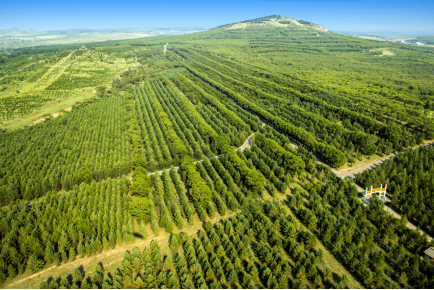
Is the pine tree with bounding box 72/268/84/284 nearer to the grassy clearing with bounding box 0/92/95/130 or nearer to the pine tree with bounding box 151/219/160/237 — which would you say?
the pine tree with bounding box 151/219/160/237

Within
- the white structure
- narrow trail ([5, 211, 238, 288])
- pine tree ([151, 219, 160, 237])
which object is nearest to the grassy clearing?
narrow trail ([5, 211, 238, 288])

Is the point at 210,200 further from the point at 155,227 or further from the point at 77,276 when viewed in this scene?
the point at 77,276

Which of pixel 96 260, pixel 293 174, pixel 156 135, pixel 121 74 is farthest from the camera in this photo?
pixel 121 74

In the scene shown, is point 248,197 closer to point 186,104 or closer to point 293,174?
point 293,174

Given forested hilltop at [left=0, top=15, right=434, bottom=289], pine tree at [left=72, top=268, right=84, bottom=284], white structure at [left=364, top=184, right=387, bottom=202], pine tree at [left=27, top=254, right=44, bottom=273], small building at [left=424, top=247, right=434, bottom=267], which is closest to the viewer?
pine tree at [left=72, top=268, right=84, bottom=284]

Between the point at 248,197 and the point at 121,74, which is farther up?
the point at 121,74

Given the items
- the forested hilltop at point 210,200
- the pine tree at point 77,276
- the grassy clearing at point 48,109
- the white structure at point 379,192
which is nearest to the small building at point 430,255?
the forested hilltop at point 210,200

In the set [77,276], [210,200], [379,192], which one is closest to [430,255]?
[379,192]

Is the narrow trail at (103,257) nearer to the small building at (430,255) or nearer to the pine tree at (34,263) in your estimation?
the pine tree at (34,263)

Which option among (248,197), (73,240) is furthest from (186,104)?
(73,240)

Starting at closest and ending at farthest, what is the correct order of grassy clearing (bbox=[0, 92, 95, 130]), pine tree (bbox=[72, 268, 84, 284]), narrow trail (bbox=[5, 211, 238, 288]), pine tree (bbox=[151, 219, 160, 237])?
pine tree (bbox=[72, 268, 84, 284])
narrow trail (bbox=[5, 211, 238, 288])
pine tree (bbox=[151, 219, 160, 237])
grassy clearing (bbox=[0, 92, 95, 130])

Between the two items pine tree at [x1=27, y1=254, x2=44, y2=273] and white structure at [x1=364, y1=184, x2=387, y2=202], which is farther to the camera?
white structure at [x1=364, y1=184, x2=387, y2=202]
